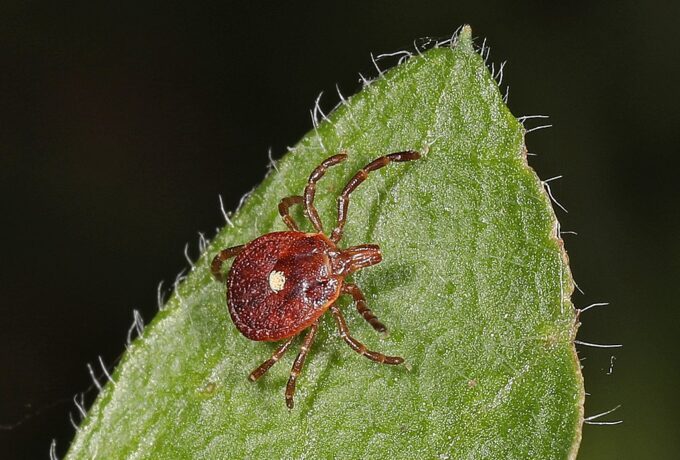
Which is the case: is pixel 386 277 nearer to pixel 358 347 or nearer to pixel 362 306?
pixel 362 306

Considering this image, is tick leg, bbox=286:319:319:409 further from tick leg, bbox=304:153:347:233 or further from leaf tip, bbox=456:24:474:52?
leaf tip, bbox=456:24:474:52

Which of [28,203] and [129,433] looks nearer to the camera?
[129,433]

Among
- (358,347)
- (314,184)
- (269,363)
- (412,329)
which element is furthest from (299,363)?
(314,184)

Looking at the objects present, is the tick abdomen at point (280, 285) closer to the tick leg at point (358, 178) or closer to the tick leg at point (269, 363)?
the tick leg at point (269, 363)

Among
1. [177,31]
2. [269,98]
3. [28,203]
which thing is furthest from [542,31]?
[28,203]

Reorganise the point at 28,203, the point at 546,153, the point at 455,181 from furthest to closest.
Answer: the point at 28,203, the point at 546,153, the point at 455,181

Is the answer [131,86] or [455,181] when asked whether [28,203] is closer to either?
[131,86]
